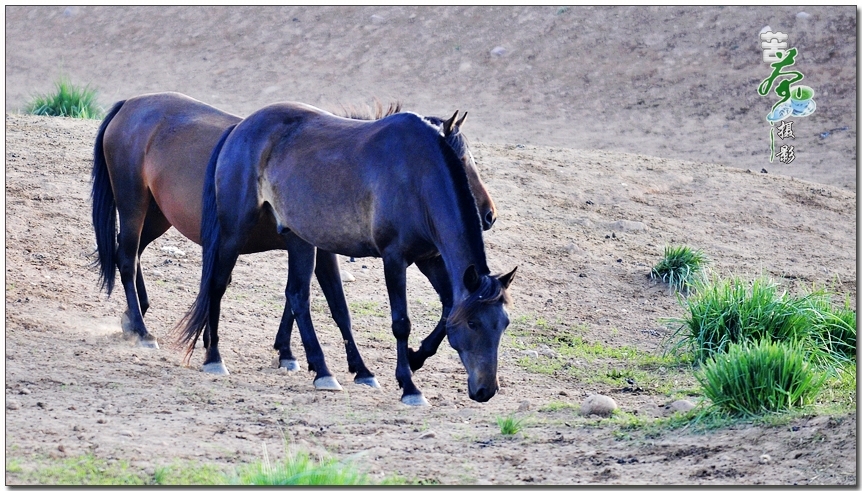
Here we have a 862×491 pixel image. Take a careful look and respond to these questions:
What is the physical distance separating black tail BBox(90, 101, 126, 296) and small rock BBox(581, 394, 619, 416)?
3360 mm

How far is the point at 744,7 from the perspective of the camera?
50.7 feet

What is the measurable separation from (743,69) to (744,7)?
181 cm

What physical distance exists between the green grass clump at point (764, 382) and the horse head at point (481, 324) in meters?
1.11

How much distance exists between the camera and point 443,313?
5.24 meters

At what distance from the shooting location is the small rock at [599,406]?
4961 millimetres

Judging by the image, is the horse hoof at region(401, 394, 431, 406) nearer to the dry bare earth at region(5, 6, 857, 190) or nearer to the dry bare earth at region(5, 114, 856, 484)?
the dry bare earth at region(5, 114, 856, 484)

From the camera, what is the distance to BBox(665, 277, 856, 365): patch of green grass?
589cm

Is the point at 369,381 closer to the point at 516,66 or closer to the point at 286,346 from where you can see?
the point at 286,346

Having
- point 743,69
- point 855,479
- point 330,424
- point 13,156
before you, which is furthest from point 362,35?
point 855,479

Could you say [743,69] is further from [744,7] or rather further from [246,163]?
[246,163]

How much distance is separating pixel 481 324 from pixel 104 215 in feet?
10.6

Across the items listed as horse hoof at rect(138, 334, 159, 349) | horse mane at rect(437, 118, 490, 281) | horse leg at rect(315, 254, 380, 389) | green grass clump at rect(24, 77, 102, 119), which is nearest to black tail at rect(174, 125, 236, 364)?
horse hoof at rect(138, 334, 159, 349)

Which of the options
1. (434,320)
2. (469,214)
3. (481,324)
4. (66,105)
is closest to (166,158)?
(434,320)

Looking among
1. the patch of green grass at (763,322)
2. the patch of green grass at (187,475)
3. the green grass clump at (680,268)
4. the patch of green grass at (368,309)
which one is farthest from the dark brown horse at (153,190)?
the green grass clump at (680,268)
